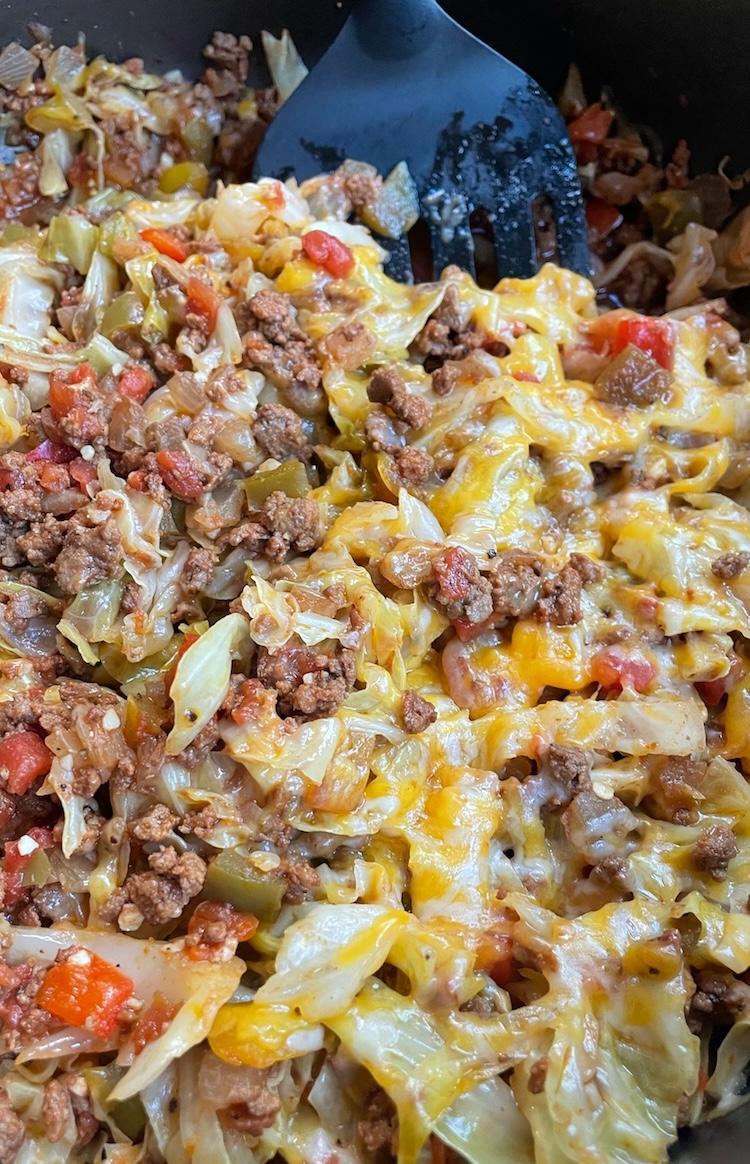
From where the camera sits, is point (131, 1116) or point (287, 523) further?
point (287, 523)

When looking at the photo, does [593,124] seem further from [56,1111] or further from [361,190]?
[56,1111]

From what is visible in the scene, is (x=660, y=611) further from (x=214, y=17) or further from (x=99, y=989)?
(x=214, y=17)

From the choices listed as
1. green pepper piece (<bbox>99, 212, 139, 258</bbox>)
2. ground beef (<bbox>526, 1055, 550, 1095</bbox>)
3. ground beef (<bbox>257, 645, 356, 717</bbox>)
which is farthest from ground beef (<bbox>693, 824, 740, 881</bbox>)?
green pepper piece (<bbox>99, 212, 139, 258</bbox>)

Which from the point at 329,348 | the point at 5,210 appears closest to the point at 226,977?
the point at 329,348

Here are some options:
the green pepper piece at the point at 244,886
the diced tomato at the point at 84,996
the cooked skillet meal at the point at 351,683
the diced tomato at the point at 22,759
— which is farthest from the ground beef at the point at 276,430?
the diced tomato at the point at 84,996

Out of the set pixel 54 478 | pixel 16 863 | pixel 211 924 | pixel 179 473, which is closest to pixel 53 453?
pixel 54 478

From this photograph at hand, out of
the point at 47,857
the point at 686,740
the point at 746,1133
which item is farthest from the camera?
the point at 686,740

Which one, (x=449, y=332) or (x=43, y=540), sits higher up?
(x=449, y=332)

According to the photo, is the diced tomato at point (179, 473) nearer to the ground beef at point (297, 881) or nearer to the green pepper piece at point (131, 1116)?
the ground beef at point (297, 881)
